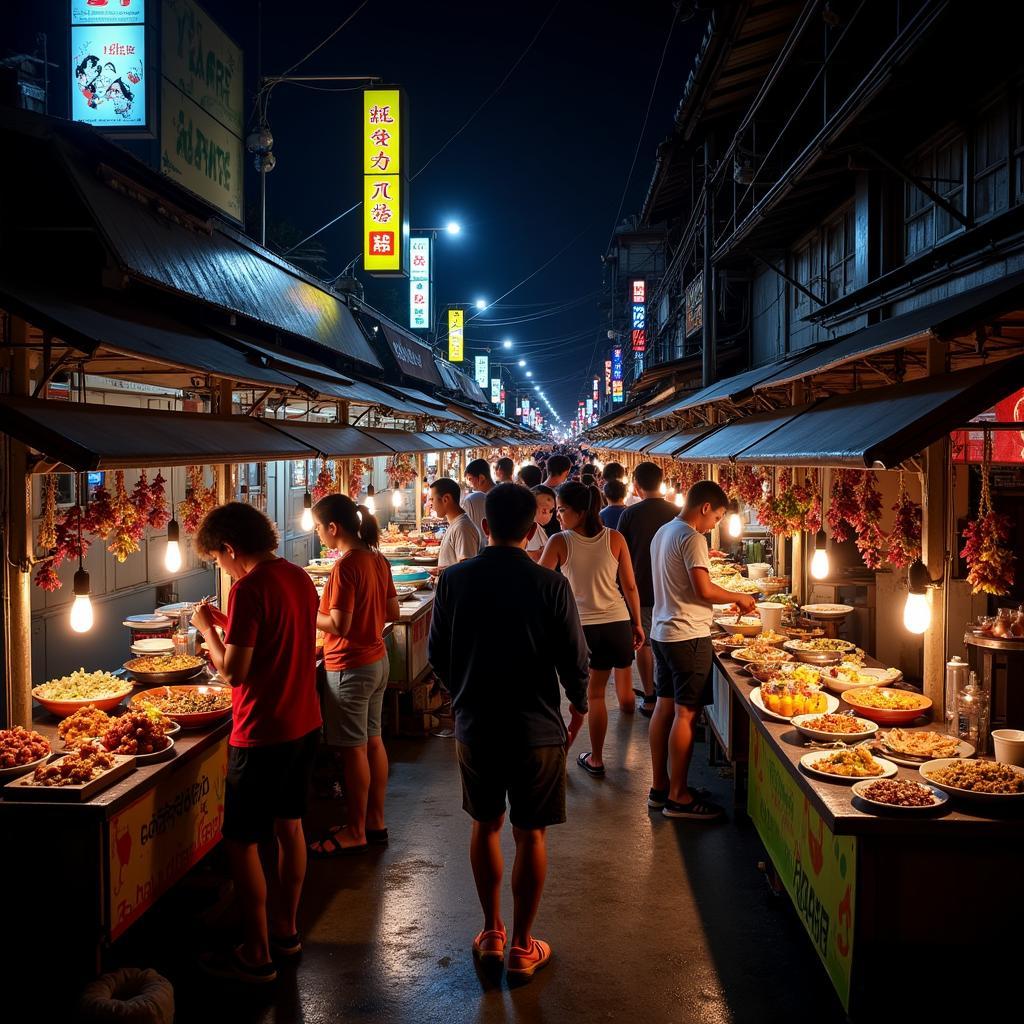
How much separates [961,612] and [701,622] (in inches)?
179

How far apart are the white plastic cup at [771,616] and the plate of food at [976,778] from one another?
3559 millimetres

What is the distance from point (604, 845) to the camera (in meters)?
6.50

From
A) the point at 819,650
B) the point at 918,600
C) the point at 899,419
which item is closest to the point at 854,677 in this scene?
the point at 819,650

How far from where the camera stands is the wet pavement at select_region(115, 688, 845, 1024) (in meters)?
4.50

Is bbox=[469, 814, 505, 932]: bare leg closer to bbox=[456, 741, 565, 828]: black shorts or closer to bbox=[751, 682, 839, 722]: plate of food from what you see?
bbox=[456, 741, 565, 828]: black shorts

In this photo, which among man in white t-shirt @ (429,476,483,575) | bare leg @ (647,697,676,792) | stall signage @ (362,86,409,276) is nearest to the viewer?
bare leg @ (647,697,676,792)

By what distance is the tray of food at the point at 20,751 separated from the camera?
453 centimetres

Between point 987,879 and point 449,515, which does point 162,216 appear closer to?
point 449,515

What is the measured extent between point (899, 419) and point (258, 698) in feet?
12.1

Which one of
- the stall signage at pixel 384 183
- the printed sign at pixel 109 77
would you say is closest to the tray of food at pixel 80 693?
the printed sign at pixel 109 77

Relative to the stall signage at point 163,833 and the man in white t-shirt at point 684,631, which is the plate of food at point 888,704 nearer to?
the man in white t-shirt at point 684,631

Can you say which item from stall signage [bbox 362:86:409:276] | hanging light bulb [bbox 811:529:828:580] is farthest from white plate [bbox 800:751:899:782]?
stall signage [bbox 362:86:409:276]

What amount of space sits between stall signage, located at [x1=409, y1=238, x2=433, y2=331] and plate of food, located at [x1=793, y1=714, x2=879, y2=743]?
23.9 meters

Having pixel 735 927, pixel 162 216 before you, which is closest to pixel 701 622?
pixel 735 927
